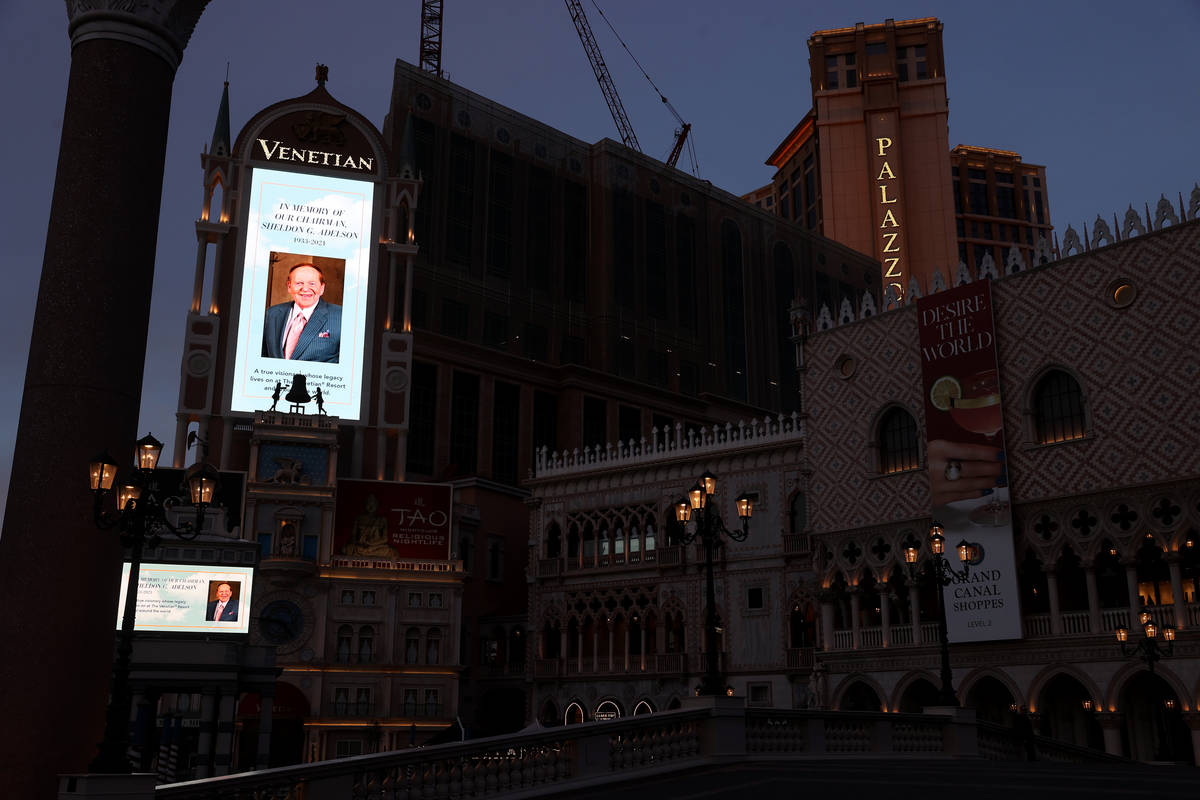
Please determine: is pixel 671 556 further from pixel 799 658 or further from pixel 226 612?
pixel 226 612

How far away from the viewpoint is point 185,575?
34.9 metres

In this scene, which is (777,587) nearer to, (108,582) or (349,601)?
(349,601)

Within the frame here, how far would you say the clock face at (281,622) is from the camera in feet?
134

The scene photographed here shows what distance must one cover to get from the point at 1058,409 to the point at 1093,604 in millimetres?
5320

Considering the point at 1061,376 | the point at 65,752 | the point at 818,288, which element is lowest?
the point at 65,752

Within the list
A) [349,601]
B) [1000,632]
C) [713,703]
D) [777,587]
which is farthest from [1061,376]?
[349,601]

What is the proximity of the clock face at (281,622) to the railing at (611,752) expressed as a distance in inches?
1070

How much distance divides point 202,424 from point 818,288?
43116 millimetres

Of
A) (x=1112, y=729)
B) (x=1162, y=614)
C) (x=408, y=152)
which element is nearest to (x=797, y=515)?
(x=1112, y=729)

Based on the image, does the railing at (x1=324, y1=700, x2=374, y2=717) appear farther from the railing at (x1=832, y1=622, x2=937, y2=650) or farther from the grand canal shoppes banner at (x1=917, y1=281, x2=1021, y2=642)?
the grand canal shoppes banner at (x1=917, y1=281, x2=1021, y2=642)

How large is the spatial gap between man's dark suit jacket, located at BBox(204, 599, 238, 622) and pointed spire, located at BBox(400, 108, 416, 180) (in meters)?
24.2

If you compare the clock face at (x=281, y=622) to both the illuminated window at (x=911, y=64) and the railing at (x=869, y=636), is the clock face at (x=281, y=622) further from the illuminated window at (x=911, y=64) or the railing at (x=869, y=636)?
the illuminated window at (x=911, y=64)

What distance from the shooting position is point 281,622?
41.3 meters

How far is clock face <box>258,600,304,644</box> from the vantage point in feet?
134
